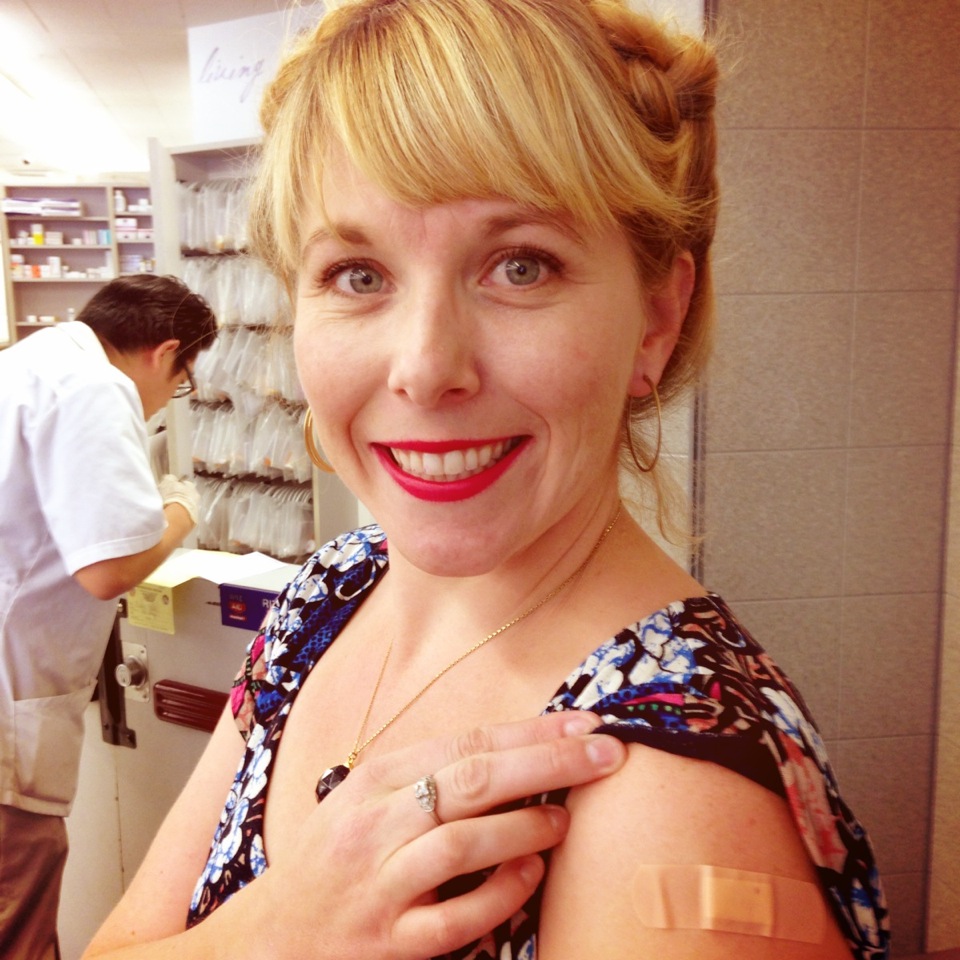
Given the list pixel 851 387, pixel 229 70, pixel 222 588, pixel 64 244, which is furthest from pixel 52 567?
pixel 64 244

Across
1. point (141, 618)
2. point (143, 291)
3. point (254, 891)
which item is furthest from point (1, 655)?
point (254, 891)

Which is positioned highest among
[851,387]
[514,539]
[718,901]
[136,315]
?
[136,315]

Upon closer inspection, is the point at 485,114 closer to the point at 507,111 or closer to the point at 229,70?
the point at 507,111

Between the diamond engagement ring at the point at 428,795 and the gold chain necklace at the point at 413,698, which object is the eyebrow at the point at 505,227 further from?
the diamond engagement ring at the point at 428,795

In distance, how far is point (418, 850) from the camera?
620 millimetres

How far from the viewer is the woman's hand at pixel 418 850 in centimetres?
60

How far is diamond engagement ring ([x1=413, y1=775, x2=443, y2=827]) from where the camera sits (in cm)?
63

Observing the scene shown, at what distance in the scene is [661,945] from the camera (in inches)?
21.5

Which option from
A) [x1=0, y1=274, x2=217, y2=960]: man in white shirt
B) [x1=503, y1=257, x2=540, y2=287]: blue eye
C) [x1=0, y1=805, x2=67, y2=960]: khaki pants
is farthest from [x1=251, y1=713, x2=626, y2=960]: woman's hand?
[x1=0, y1=805, x2=67, y2=960]: khaki pants

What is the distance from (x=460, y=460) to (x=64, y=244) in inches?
382

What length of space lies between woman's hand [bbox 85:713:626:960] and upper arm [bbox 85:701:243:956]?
8.3 inches

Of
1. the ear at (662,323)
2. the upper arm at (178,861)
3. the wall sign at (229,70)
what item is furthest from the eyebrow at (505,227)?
the wall sign at (229,70)

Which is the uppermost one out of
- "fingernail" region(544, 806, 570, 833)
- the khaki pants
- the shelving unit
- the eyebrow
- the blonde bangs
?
the shelving unit

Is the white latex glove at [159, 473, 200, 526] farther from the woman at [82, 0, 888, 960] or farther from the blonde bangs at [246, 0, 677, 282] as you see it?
the blonde bangs at [246, 0, 677, 282]
